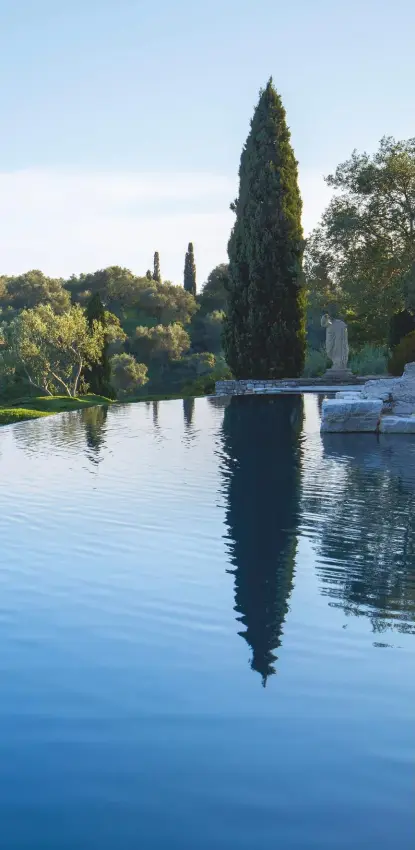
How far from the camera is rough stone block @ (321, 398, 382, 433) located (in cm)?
1838

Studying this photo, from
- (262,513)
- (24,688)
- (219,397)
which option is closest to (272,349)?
(219,397)

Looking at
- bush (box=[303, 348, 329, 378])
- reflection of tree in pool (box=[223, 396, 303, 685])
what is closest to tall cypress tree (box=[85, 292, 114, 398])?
bush (box=[303, 348, 329, 378])

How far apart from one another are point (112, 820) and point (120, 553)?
15.2ft

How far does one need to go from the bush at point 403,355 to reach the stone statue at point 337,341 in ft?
6.64

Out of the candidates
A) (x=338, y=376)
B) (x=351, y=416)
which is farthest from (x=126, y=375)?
(x=351, y=416)

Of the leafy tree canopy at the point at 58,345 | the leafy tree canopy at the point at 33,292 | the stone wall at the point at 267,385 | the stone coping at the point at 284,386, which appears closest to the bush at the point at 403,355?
the stone coping at the point at 284,386

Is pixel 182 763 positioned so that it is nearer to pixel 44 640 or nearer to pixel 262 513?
pixel 44 640

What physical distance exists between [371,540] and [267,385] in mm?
25496

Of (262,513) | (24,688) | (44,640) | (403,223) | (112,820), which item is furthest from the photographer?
(403,223)

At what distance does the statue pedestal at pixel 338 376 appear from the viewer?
33750 mm

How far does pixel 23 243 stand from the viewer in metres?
49.0

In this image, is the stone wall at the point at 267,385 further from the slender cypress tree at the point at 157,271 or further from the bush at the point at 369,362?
the slender cypress tree at the point at 157,271

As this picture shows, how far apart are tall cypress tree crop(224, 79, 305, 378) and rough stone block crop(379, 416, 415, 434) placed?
54.4 ft

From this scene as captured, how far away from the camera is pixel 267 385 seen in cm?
3431
